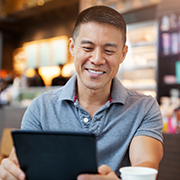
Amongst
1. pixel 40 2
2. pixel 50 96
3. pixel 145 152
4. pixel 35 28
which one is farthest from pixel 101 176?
pixel 35 28

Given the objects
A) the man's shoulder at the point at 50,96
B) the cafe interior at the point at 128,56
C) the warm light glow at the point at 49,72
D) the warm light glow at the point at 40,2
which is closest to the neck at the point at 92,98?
the man's shoulder at the point at 50,96

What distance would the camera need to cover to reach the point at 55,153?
73 cm

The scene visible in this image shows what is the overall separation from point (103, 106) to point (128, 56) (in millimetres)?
3712

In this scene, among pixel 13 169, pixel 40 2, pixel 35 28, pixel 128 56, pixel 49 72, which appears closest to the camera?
pixel 13 169

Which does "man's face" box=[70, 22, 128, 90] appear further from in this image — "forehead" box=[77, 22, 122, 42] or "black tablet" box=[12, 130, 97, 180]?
"black tablet" box=[12, 130, 97, 180]

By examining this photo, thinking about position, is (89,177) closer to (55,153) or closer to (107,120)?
(55,153)

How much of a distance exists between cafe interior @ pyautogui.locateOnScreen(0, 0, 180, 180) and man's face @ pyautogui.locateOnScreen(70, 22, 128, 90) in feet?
3.68

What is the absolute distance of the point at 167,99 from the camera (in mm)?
3766

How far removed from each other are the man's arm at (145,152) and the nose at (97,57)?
0.38 meters

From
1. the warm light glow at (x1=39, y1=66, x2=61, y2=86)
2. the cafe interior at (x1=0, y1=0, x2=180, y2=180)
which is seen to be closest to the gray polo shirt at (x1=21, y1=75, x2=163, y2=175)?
the cafe interior at (x1=0, y1=0, x2=180, y2=180)

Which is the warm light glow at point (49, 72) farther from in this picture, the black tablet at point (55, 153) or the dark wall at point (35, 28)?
the black tablet at point (55, 153)

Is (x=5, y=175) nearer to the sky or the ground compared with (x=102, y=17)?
nearer to the ground

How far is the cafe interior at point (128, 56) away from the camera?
10.9ft

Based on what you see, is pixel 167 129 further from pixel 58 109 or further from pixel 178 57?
pixel 58 109
